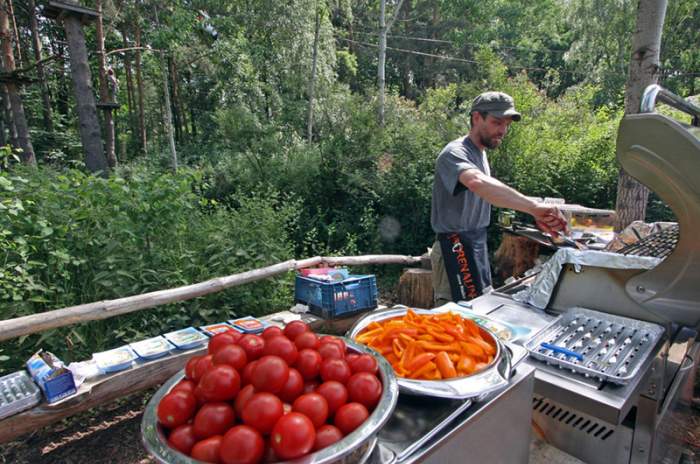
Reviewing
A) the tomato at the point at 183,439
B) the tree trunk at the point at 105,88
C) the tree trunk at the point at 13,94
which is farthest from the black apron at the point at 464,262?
the tree trunk at the point at 105,88

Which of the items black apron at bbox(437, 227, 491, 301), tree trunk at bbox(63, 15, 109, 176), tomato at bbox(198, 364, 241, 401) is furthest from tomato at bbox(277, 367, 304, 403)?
tree trunk at bbox(63, 15, 109, 176)

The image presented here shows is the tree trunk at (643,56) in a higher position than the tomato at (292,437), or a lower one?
higher

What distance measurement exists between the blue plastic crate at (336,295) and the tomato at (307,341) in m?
2.85

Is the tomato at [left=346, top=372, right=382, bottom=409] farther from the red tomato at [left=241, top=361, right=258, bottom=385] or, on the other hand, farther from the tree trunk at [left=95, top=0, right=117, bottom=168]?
the tree trunk at [left=95, top=0, right=117, bottom=168]

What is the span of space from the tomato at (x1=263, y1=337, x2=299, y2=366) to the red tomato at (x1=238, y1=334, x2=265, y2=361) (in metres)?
0.02

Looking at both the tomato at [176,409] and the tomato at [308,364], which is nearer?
the tomato at [176,409]

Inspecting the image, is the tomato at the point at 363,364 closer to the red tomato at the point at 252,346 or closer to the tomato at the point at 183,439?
the red tomato at the point at 252,346

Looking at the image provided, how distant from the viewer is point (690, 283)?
1.57 m

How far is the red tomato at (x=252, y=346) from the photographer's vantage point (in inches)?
39.6

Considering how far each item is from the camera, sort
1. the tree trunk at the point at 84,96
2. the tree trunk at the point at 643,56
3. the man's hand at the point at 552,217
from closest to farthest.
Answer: the man's hand at the point at 552,217
the tree trunk at the point at 643,56
the tree trunk at the point at 84,96

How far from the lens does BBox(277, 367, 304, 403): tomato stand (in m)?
0.89

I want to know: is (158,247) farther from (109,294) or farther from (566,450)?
(566,450)

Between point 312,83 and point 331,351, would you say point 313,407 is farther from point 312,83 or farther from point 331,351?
point 312,83

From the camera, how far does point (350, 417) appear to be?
0.85m
